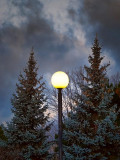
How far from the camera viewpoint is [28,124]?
13883 mm

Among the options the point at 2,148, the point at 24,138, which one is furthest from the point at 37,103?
the point at 2,148

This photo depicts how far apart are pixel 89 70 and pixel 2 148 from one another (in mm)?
6831

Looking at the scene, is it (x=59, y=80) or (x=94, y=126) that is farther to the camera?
(x=94, y=126)

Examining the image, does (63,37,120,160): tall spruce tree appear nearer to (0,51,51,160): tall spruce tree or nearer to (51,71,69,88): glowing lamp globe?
(0,51,51,160): tall spruce tree

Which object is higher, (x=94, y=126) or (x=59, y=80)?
(x=59, y=80)

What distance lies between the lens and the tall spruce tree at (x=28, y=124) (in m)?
13.5

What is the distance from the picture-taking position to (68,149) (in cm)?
1294

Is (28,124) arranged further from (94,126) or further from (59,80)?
(59,80)

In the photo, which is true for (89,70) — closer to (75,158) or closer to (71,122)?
(71,122)

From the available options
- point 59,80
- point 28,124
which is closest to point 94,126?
point 28,124

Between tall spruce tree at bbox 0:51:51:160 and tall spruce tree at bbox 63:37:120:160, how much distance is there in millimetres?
1724

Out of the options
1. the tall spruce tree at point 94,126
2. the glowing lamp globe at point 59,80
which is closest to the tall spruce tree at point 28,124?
the tall spruce tree at point 94,126

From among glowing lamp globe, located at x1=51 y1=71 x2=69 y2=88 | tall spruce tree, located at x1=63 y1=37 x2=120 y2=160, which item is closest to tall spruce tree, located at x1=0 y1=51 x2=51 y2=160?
tall spruce tree, located at x1=63 y1=37 x2=120 y2=160

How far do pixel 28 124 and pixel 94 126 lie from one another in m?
3.91
